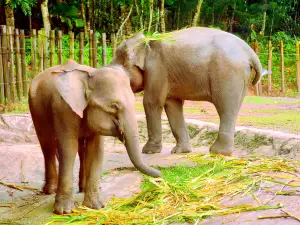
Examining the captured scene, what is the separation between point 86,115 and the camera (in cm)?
477

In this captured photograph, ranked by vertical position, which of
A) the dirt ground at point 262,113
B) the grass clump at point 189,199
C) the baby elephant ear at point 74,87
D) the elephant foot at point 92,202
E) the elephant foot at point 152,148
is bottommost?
the dirt ground at point 262,113

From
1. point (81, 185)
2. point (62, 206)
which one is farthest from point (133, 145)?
point (81, 185)

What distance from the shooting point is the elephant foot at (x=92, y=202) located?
4.86 m

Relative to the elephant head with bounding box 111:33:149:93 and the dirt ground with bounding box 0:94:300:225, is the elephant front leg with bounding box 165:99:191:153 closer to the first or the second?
the dirt ground with bounding box 0:94:300:225

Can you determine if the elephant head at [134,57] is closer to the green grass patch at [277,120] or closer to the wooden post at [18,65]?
the green grass patch at [277,120]

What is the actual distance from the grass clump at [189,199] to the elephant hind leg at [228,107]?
1047 mm

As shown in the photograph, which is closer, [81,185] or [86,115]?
[86,115]

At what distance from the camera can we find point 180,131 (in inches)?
292

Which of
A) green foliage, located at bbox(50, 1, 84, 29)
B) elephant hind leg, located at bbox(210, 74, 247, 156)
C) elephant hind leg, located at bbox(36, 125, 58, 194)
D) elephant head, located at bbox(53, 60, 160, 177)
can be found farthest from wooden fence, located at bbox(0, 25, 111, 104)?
green foliage, located at bbox(50, 1, 84, 29)

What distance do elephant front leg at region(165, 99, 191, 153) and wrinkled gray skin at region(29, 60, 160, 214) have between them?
2458mm

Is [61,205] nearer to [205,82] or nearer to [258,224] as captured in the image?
[258,224]

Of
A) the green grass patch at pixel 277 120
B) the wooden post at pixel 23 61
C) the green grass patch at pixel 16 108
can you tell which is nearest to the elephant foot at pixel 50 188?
the green grass patch at pixel 277 120

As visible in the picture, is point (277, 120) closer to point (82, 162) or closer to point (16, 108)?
point (16, 108)

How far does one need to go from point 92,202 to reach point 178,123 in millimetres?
2773
